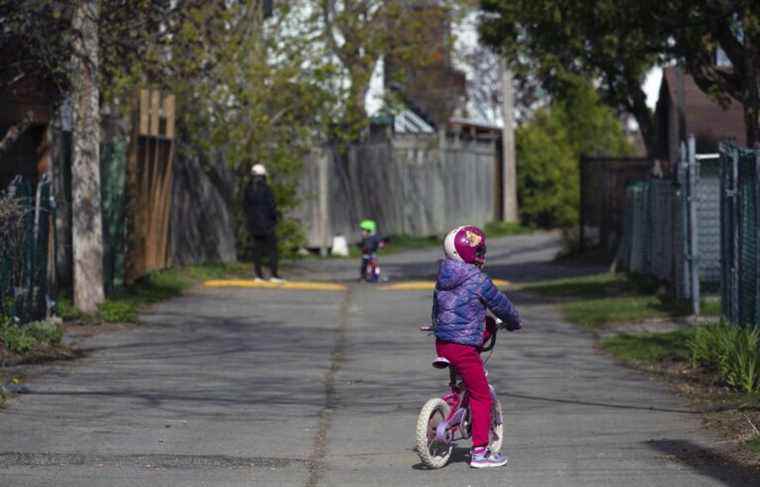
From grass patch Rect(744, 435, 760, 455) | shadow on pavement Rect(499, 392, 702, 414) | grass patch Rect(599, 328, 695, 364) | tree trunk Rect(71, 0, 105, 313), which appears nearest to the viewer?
grass patch Rect(744, 435, 760, 455)

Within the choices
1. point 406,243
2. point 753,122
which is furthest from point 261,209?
point 406,243

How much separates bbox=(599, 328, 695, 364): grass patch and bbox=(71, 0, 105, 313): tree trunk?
18.8ft

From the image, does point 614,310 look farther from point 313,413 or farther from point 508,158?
point 508,158

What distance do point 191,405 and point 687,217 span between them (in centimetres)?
786

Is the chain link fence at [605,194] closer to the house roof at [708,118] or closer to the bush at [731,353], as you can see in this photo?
the house roof at [708,118]

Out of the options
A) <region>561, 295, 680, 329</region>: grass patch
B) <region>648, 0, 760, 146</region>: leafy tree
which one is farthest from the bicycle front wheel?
<region>648, 0, 760, 146</region>: leafy tree

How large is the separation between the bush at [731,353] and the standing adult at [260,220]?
33.7 ft

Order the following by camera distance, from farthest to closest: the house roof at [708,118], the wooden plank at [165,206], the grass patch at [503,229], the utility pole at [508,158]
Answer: the utility pole at [508,158]
the grass patch at [503,229]
the house roof at [708,118]
the wooden plank at [165,206]

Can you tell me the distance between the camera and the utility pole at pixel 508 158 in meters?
42.5

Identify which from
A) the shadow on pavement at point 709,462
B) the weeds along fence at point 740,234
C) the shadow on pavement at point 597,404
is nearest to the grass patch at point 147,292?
the shadow on pavement at point 597,404

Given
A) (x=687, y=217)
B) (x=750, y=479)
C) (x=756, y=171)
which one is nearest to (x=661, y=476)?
(x=750, y=479)

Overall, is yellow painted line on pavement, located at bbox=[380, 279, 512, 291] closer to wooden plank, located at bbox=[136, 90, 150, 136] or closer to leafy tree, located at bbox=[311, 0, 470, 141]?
leafy tree, located at bbox=[311, 0, 470, 141]

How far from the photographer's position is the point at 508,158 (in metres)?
43.1

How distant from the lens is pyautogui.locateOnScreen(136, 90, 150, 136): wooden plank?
20.0 metres
